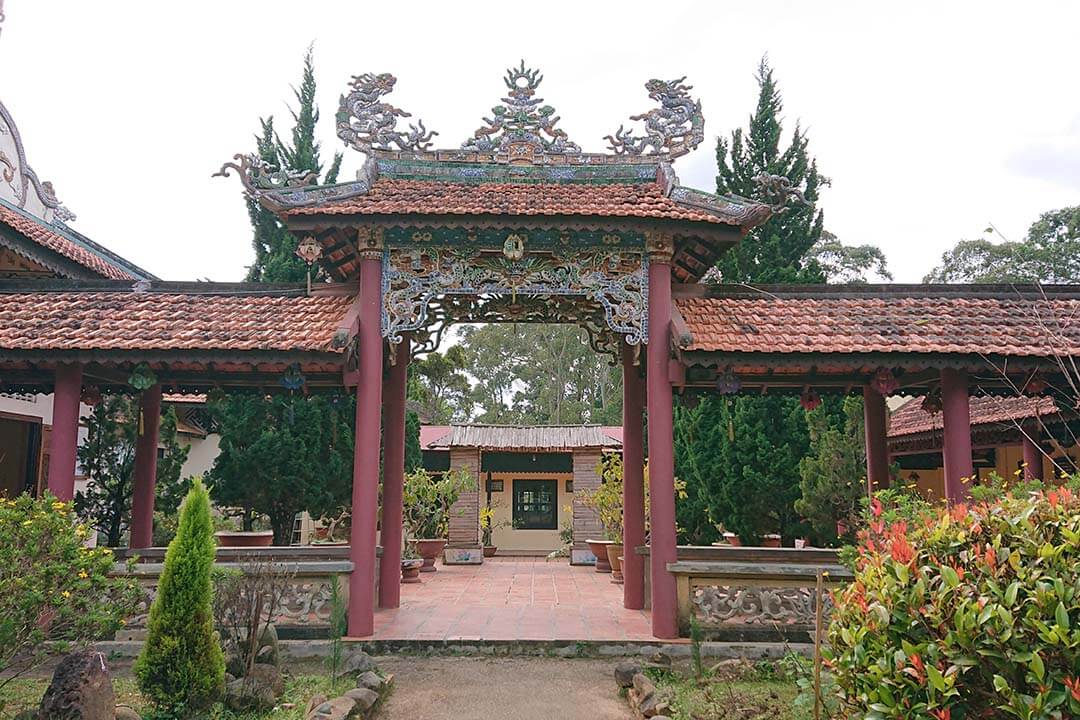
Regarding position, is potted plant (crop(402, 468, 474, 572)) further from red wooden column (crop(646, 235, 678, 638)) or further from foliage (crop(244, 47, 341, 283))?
red wooden column (crop(646, 235, 678, 638))

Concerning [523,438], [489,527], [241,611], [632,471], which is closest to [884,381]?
[632,471]

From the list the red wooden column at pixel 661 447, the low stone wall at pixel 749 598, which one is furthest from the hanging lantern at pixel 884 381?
the red wooden column at pixel 661 447

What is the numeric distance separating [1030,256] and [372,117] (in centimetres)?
2387

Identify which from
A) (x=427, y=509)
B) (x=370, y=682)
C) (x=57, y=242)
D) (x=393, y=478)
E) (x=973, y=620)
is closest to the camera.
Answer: (x=973, y=620)

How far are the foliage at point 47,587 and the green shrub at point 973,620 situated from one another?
4.40m

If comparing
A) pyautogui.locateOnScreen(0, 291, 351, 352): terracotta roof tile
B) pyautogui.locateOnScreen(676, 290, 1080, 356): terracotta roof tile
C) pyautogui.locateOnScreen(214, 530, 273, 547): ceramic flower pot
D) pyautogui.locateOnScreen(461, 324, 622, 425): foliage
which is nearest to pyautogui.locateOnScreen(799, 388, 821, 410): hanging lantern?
pyautogui.locateOnScreen(676, 290, 1080, 356): terracotta roof tile

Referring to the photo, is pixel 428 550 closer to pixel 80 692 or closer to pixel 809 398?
pixel 809 398

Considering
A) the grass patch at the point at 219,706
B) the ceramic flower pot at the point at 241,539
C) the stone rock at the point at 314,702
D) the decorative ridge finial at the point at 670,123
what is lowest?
the grass patch at the point at 219,706

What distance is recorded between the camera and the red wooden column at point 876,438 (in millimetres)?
9250

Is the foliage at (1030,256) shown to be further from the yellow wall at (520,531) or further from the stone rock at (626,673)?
the stone rock at (626,673)

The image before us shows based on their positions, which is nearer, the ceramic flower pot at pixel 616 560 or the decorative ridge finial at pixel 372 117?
the decorative ridge finial at pixel 372 117

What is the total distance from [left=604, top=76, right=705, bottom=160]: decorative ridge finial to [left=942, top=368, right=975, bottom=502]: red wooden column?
3469 millimetres

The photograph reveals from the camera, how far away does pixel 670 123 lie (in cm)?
884

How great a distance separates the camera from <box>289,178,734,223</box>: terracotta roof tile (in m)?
7.55
